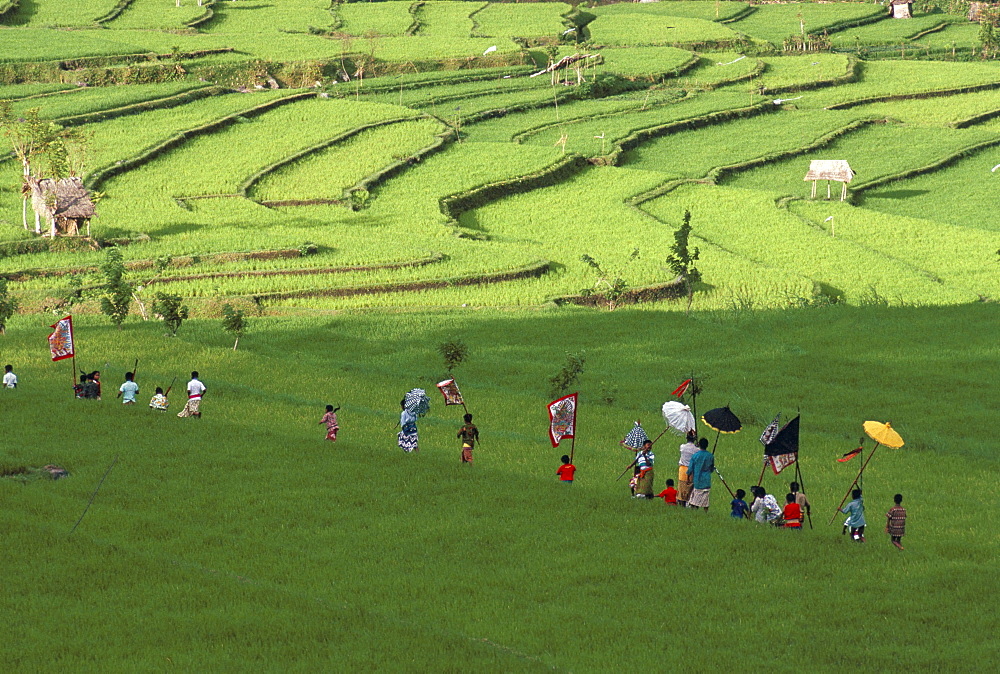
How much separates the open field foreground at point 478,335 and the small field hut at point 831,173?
38 centimetres

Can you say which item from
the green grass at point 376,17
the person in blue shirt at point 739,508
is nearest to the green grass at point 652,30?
the green grass at point 376,17

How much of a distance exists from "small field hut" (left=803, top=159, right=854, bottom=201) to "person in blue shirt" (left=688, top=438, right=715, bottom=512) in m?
58.5

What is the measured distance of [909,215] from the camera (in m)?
79.7

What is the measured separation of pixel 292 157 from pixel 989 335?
45.2m

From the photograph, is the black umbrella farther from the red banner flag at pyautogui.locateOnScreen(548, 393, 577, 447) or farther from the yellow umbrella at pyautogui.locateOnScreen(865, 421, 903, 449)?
the red banner flag at pyautogui.locateOnScreen(548, 393, 577, 447)

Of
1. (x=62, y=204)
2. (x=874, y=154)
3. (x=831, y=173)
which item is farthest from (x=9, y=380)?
(x=874, y=154)

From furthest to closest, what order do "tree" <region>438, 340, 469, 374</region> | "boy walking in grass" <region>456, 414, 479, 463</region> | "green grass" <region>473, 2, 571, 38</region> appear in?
"green grass" <region>473, 2, 571, 38</region>
"tree" <region>438, 340, 469, 374</region>
"boy walking in grass" <region>456, 414, 479, 463</region>

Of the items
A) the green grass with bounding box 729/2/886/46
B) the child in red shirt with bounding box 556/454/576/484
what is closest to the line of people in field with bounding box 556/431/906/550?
the child in red shirt with bounding box 556/454/576/484

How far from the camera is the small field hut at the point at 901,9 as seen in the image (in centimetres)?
15275

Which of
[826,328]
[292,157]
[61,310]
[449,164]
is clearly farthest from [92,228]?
[826,328]

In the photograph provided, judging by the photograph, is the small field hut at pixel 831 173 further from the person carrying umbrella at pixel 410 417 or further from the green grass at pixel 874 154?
the person carrying umbrella at pixel 410 417

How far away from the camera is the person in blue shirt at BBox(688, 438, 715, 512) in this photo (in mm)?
23828

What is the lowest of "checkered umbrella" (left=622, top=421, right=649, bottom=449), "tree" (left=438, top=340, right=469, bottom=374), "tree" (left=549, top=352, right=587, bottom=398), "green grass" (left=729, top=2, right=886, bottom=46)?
"checkered umbrella" (left=622, top=421, right=649, bottom=449)

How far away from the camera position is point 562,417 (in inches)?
1011
